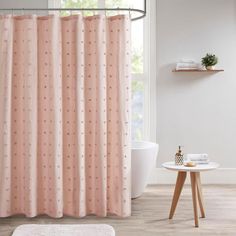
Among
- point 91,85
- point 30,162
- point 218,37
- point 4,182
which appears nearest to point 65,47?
point 91,85

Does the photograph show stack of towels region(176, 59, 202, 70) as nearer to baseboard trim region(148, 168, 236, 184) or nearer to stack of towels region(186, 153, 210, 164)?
baseboard trim region(148, 168, 236, 184)

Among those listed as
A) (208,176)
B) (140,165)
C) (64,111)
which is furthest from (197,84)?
(64,111)

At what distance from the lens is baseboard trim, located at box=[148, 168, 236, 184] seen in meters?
5.82

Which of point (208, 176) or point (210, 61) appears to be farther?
point (208, 176)

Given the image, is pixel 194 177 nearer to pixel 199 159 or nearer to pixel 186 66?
pixel 199 159

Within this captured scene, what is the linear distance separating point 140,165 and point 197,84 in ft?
5.02

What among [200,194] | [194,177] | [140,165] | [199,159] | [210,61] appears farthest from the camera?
[210,61]

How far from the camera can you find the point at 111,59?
13.6 feet

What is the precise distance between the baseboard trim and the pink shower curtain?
5.52 ft

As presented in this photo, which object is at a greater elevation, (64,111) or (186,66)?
(186,66)

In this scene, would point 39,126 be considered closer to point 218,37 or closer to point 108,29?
point 108,29

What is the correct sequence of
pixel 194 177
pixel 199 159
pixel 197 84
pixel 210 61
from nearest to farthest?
pixel 194 177 → pixel 199 159 → pixel 210 61 → pixel 197 84

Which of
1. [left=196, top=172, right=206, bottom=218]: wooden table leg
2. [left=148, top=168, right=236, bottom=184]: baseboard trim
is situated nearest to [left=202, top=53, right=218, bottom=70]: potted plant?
[left=148, top=168, right=236, bottom=184]: baseboard trim

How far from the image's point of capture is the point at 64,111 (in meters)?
4.14
